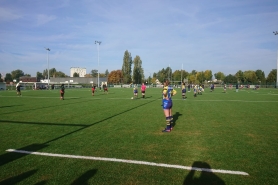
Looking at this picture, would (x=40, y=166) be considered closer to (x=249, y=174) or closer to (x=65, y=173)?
(x=65, y=173)

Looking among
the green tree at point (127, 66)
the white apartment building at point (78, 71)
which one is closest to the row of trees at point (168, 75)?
the green tree at point (127, 66)

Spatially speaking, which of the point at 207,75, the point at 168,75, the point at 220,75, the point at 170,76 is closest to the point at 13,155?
the point at 168,75

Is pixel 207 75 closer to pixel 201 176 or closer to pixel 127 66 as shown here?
pixel 127 66

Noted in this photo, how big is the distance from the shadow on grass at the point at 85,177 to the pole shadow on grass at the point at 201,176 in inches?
78.0

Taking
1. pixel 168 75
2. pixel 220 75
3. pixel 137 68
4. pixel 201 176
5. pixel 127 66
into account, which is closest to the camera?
pixel 201 176

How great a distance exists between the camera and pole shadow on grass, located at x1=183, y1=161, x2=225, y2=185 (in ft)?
13.1

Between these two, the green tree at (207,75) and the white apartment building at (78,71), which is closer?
the green tree at (207,75)

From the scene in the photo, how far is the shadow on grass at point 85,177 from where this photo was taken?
13.1ft

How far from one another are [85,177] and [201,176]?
8.17 feet

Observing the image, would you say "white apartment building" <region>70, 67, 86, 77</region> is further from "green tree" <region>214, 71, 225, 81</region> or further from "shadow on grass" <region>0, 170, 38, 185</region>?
"shadow on grass" <region>0, 170, 38, 185</region>

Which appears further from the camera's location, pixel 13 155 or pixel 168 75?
pixel 168 75

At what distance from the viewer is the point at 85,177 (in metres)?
4.20

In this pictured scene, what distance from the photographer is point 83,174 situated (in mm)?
4336

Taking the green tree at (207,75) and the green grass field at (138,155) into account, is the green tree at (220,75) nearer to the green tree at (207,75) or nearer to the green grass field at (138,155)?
the green tree at (207,75)
